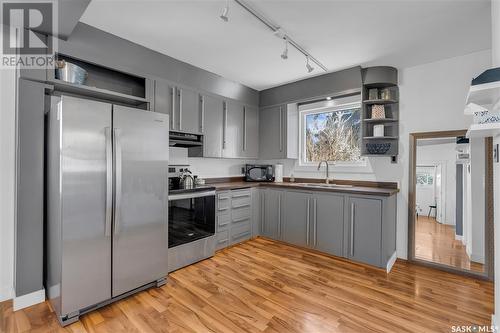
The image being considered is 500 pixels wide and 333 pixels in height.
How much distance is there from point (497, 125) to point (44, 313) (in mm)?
3543

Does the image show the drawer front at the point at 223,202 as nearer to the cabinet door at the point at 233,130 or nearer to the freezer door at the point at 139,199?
the cabinet door at the point at 233,130

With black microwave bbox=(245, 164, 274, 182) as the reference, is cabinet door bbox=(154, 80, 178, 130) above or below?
above

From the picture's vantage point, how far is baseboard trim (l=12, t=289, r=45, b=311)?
202 centimetres

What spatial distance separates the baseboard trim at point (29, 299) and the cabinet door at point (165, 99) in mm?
2046

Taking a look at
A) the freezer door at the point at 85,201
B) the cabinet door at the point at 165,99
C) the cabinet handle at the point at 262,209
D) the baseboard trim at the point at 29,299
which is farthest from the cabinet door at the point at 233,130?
the baseboard trim at the point at 29,299

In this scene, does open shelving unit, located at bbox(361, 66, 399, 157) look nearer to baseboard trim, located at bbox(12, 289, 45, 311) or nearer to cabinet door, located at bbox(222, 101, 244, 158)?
cabinet door, located at bbox(222, 101, 244, 158)

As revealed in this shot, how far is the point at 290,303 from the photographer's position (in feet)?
6.98

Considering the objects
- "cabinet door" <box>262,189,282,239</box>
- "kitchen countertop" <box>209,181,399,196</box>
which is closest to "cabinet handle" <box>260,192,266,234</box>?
"cabinet door" <box>262,189,282,239</box>

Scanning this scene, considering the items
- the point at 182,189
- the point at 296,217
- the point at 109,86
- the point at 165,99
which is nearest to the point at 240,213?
the point at 296,217

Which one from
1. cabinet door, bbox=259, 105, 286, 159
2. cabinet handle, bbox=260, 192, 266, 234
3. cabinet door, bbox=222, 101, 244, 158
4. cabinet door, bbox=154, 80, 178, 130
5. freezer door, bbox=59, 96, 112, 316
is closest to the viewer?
freezer door, bbox=59, 96, 112, 316

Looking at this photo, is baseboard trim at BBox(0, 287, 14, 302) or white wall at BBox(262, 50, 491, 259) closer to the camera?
baseboard trim at BBox(0, 287, 14, 302)

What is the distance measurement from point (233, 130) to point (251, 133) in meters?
0.45

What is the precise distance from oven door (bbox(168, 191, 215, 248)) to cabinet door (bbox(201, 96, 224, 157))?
28.9 inches

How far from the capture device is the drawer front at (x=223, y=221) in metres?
3.30
